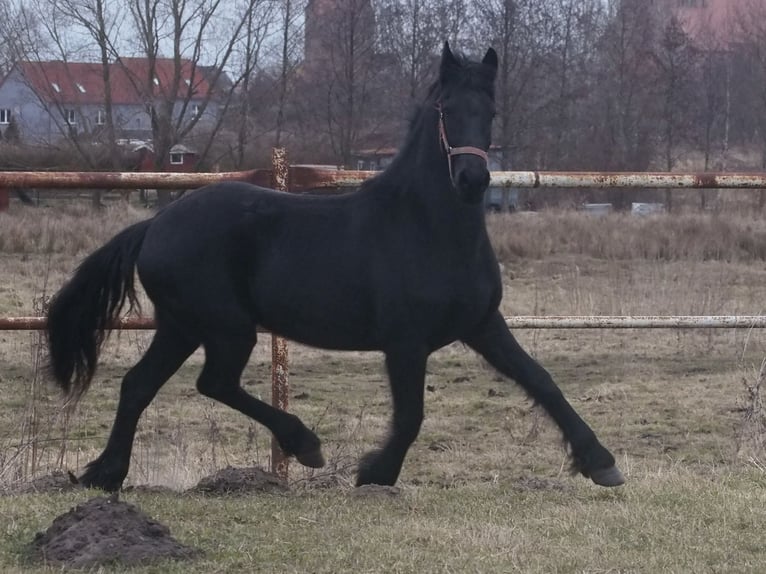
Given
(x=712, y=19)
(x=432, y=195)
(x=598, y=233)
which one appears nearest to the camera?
(x=432, y=195)

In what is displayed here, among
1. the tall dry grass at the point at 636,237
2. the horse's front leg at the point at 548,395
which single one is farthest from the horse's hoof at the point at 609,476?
the tall dry grass at the point at 636,237

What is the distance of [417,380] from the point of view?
15.8 feet

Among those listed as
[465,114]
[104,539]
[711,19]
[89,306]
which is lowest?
[104,539]

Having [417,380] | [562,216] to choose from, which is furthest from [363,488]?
[562,216]

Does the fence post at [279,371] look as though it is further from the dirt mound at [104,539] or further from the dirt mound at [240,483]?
the dirt mound at [104,539]

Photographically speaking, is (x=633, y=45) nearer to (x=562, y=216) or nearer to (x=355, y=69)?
(x=355, y=69)

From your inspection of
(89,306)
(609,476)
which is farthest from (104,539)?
(609,476)

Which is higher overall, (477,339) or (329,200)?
(329,200)

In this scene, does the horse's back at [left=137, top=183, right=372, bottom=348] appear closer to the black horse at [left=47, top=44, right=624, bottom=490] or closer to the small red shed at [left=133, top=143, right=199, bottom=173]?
the black horse at [left=47, top=44, right=624, bottom=490]

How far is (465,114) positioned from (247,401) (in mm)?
1606

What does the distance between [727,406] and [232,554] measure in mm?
5342

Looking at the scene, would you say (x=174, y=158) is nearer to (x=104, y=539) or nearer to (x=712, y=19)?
(x=712, y=19)

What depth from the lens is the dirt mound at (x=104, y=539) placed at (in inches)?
149

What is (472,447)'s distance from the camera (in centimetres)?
739
